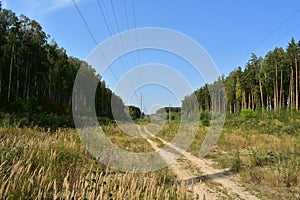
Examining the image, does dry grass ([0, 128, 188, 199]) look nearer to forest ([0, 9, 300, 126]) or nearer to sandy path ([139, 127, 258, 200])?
sandy path ([139, 127, 258, 200])

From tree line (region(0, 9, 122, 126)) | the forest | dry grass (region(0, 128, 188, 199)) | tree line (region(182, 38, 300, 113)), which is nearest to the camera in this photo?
dry grass (region(0, 128, 188, 199))

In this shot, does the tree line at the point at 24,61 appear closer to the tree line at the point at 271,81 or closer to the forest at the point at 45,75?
the forest at the point at 45,75

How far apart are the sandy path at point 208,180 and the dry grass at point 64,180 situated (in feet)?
2.38

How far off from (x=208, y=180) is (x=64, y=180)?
190 inches

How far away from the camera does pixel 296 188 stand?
6.27 meters

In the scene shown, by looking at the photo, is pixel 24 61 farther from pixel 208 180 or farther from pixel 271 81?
pixel 271 81

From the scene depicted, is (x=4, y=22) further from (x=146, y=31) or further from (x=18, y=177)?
(x=18, y=177)

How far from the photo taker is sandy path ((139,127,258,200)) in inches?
226

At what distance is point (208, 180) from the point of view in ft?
23.5

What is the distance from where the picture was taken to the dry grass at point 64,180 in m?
3.35

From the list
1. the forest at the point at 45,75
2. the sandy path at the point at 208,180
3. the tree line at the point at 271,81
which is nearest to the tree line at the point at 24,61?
the forest at the point at 45,75

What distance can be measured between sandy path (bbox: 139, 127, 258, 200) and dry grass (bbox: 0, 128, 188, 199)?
2.38ft

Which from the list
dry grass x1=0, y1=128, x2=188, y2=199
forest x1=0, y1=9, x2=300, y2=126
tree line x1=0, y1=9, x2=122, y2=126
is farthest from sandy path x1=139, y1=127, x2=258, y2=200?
tree line x1=0, y1=9, x2=122, y2=126

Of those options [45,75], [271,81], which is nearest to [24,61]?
[45,75]
